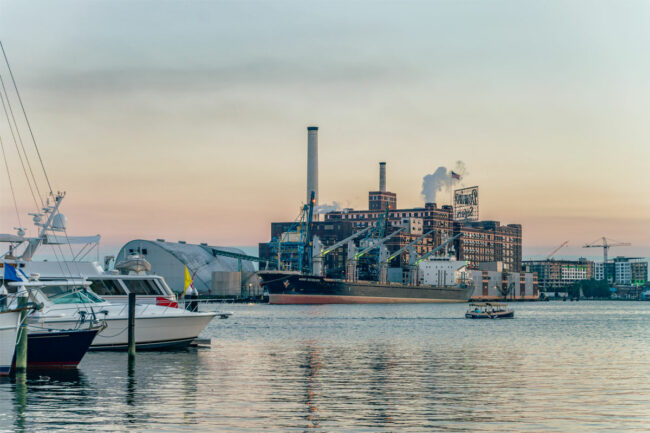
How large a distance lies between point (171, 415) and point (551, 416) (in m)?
11.6

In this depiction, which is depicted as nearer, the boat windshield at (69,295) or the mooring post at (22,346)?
the mooring post at (22,346)

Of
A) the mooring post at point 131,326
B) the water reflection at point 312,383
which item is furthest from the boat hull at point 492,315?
the mooring post at point 131,326

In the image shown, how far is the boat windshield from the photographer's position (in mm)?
41812

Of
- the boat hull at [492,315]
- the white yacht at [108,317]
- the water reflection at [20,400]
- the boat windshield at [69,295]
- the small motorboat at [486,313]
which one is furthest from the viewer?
the small motorboat at [486,313]

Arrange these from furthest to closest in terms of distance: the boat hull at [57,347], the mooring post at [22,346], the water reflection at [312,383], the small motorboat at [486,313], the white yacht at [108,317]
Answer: the small motorboat at [486,313], the white yacht at [108,317], the boat hull at [57,347], the mooring post at [22,346], the water reflection at [312,383]

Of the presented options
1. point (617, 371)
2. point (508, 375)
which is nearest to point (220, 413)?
point (508, 375)

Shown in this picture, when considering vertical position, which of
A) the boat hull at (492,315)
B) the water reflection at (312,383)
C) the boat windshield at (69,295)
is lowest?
the water reflection at (312,383)

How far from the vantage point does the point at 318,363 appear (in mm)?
45125

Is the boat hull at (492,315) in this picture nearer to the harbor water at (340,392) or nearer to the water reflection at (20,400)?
the harbor water at (340,392)

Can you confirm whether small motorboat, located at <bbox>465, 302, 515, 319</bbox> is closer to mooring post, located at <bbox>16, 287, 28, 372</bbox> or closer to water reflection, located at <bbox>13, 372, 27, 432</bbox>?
mooring post, located at <bbox>16, 287, 28, 372</bbox>

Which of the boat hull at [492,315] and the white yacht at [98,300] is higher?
the white yacht at [98,300]

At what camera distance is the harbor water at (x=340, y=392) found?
83.1ft

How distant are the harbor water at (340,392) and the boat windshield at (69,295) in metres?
2.89

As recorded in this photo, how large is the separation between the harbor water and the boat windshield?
9.48ft
